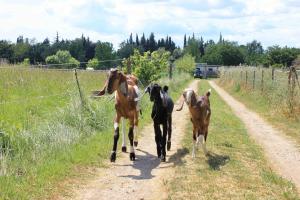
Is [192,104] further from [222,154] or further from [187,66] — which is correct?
[187,66]

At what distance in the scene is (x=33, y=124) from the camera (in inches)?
439

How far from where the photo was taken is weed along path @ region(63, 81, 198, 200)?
746 centimetres

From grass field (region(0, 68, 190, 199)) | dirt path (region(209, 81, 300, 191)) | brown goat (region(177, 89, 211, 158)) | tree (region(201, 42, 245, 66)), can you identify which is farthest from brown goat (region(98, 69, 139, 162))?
tree (region(201, 42, 245, 66))

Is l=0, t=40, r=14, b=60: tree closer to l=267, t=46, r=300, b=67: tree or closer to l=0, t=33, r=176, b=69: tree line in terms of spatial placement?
l=0, t=33, r=176, b=69: tree line

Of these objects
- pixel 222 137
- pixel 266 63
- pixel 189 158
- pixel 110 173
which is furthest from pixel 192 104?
pixel 266 63

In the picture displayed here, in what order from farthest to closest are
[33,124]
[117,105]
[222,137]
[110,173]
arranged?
[222,137] < [33,124] < [117,105] < [110,173]

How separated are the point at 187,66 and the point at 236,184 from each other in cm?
6011

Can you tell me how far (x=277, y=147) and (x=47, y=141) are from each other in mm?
6004

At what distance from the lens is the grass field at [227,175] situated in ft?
24.3

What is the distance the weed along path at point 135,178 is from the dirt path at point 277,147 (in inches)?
87.0

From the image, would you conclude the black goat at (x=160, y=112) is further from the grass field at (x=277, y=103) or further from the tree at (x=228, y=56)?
the tree at (x=228, y=56)

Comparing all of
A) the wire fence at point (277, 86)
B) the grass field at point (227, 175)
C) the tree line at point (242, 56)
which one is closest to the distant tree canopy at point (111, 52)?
the tree line at point (242, 56)

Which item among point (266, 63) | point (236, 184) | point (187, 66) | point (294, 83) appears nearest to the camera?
point (236, 184)

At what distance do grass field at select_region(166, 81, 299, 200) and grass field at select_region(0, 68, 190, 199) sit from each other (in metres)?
1.88
